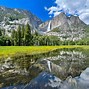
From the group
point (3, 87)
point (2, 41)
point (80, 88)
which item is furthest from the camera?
point (2, 41)

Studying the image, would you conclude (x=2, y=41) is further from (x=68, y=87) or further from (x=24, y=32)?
(x=68, y=87)

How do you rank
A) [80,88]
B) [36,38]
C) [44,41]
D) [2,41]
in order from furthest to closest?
[44,41] < [36,38] < [2,41] < [80,88]

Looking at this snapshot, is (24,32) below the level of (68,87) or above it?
above

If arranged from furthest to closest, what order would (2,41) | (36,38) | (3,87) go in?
(36,38), (2,41), (3,87)

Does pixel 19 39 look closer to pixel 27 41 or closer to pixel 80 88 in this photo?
pixel 27 41

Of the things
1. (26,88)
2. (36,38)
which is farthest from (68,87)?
(36,38)

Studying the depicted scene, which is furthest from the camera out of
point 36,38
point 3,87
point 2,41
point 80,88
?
point 36,38

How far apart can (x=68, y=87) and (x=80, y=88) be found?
719 mm

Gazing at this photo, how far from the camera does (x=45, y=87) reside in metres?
11.4

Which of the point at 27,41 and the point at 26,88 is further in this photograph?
the point at 27,41

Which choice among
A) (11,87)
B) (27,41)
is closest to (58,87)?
(11,87)

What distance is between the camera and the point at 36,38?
137625mm

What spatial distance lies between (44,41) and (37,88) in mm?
137252

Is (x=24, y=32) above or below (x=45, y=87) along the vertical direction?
above
